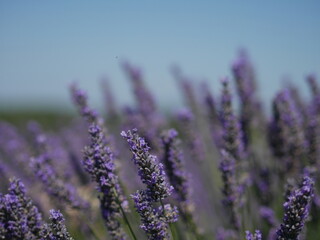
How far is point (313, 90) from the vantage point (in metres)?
5.73

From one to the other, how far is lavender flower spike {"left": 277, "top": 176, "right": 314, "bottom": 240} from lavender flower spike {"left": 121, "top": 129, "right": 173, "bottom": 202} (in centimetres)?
91

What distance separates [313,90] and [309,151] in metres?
1.37

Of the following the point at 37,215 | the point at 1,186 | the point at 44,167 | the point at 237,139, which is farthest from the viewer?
the point at 1,186

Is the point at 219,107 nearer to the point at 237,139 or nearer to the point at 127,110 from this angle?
the point at 237,139

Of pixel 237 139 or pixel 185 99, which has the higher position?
pixel 185 99

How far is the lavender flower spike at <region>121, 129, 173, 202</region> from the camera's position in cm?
262

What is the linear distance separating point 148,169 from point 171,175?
1.30 m

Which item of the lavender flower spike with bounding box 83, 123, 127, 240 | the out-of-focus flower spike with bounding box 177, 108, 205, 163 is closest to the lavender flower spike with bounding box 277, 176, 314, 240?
the lavender flower spike with bounding box 83, 123, 127, 240

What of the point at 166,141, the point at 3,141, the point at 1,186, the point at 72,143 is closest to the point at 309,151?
the point at 166,141

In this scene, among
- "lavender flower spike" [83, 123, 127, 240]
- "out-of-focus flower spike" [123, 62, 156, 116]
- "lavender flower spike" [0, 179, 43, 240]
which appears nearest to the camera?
"lavender flower spike" [0, 179, 43, 240]

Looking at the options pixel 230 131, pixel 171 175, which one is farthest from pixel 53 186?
pixel 230 131

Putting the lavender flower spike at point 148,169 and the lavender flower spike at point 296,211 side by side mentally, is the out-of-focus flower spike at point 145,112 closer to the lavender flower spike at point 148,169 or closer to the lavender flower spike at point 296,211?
the lavender flower spike at point 148,169

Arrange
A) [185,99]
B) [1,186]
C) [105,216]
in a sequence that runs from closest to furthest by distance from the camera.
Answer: [105,216], [1,186], [185,99]

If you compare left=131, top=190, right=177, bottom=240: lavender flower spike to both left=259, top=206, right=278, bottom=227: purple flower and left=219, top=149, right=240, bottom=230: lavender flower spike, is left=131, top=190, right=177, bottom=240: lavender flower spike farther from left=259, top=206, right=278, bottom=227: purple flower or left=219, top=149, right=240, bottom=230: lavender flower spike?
left=259, top=206, right=278, bottom=227: purple flower
